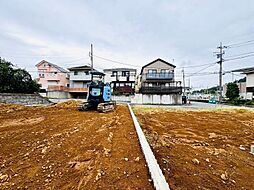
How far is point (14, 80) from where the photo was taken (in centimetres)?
1792

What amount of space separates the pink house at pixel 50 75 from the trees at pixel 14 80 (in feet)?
51.9

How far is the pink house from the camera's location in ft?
117

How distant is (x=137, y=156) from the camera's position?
3371 mm

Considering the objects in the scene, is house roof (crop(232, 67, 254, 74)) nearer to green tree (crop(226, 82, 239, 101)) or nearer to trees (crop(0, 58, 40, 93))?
green tree (crop(226, 82, 239, 101))

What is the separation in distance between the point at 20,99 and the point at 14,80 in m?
4.00

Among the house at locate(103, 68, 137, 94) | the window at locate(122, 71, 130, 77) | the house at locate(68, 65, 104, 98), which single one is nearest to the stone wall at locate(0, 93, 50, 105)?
the house at locate(68, 65, 104, 98)

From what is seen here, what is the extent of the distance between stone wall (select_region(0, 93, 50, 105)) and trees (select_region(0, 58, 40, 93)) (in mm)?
3006

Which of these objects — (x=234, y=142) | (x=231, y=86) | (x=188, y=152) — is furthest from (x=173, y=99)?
(x=188, y=152)

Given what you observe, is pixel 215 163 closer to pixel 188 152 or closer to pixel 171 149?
pixel 188 152

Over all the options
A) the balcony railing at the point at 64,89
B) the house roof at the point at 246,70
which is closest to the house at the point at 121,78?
the balcony railing at the point at 64,89

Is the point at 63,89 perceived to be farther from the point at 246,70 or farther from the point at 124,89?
the point at 246,70

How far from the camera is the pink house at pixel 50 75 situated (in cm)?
3562

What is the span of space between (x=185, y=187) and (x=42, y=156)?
249 cm

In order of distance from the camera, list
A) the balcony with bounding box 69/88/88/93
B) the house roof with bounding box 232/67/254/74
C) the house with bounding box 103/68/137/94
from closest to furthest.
Answer: the house roof with bounding box 232/67/254/74
the balcony with bounding box 69/88/88/93
the house with bounding box 103/68/137/94
